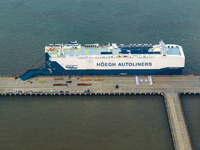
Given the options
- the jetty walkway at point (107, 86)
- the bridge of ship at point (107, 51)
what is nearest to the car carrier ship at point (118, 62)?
the bridge of ship at point (107, 51)

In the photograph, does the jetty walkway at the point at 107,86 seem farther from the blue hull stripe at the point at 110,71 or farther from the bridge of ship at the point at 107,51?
the bridge of ship at the point at 107,51

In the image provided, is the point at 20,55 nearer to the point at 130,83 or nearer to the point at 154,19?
the point at 130,83

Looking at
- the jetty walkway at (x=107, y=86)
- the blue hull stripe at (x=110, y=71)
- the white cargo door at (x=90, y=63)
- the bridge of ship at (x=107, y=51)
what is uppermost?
the bridge of ship at (x=107, y=51)

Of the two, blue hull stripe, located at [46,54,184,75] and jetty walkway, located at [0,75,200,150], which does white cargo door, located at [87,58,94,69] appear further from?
jetty walkway, located at [0,75,200,150]

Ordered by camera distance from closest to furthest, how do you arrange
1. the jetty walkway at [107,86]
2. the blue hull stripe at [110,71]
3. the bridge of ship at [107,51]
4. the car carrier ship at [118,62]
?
1. the jetty walkway at [107,86]
2. the car carrier ship at [118,62]
3. the blue hull stripe at [110,71]
4. the bridge of ship at [107,51]

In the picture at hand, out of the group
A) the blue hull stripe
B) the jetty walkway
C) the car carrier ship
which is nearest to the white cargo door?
the car carrier ship

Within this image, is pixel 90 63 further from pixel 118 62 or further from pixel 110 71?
pixel 118 62
